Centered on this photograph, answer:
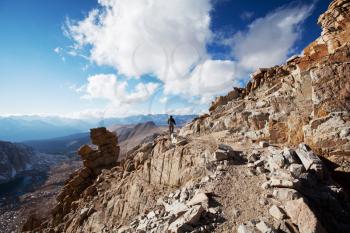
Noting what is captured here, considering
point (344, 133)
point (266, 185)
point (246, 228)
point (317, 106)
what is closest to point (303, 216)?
point (246, 228)

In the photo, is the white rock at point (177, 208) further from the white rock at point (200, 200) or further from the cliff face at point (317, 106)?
the cliff face at point (317, 106)

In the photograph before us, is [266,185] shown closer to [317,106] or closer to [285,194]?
[285,194]

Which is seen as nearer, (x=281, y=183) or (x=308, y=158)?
(x=281, y=183)

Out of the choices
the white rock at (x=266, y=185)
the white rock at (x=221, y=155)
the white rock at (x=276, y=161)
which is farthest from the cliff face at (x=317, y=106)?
the white rock at (x=221, y=155)

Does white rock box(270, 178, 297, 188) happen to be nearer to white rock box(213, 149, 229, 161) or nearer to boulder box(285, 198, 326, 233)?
boulder box(285, 198, 326, 233)

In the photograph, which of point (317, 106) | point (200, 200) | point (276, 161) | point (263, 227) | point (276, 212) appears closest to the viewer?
point (263, 227)

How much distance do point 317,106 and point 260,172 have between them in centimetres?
608

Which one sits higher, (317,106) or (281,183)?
(317,106)

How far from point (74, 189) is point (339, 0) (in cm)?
4087

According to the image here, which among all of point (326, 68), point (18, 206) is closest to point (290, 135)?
point (326, 68)

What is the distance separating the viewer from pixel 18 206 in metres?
122

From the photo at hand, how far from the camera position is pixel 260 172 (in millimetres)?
12773

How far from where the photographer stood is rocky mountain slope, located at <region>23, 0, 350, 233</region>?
9734mm

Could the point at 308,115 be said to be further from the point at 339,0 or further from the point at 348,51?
the point at 339,0
